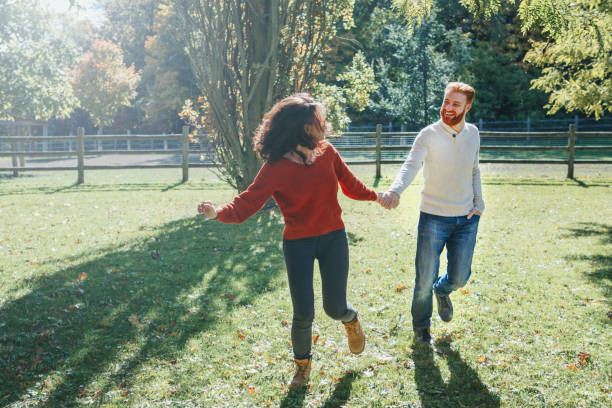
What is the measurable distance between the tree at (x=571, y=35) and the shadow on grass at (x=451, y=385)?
9.27ft

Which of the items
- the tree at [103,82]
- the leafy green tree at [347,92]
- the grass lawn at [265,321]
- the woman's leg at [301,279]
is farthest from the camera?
the tree at [103,82]

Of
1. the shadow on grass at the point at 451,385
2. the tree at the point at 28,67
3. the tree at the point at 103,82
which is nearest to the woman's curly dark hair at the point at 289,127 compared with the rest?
the shadow on grass at the point at 451,385

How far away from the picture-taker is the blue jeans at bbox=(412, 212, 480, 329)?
422 cm

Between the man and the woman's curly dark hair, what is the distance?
2.92 feet

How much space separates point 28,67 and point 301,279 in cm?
2899

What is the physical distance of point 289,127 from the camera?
11.3 feet

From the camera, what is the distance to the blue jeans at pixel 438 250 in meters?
4.22

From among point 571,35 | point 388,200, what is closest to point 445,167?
point 388,200

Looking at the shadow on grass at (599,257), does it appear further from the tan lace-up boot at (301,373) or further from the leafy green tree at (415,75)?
the leafy green tree at (415,75)

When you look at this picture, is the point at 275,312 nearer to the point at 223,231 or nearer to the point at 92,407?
the point at 92,407

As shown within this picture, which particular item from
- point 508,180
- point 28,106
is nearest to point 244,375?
point 508,180

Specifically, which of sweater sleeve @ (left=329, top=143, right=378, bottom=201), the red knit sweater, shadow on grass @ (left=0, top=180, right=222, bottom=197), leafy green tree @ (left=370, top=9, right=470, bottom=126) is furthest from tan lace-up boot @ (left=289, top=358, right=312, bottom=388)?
leafy green tree @ (left=370, top=9, right=470, bottom=126)

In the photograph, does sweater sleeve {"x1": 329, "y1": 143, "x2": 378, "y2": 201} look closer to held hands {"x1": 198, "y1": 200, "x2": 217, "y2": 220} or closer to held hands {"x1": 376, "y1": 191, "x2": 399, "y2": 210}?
held hands {"x1": 376, "y1": 191, "x2": 399, "y2": 210}

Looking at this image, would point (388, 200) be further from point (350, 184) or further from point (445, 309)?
point (445, 309)
